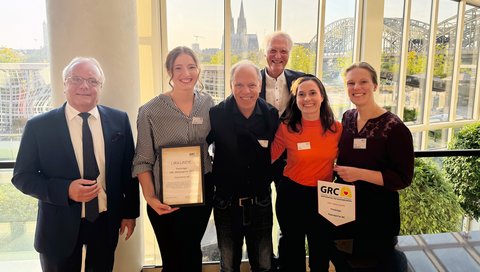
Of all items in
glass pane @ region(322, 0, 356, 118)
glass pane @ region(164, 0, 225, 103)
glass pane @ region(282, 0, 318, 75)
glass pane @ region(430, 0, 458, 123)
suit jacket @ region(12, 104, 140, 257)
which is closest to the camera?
suit jacket @ region(12, 104, 140, 257)

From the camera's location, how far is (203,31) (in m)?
5.86

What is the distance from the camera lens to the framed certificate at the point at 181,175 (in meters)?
1.85

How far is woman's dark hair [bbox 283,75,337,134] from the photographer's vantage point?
79.7 inches

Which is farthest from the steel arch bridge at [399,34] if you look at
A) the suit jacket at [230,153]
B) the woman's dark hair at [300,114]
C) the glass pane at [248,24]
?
the suit jacket at [230,153]

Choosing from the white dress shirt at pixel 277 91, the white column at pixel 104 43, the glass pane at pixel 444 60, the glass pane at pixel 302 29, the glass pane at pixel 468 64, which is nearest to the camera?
the white column at pixel 104 43

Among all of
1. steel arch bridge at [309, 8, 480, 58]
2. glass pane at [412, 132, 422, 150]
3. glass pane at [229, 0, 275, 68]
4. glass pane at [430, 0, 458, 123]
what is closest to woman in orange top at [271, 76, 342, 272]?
glass pane at [229, 0, 275, 68]

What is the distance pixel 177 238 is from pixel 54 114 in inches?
36.4

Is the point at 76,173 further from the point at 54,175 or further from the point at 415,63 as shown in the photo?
the point at 415,63

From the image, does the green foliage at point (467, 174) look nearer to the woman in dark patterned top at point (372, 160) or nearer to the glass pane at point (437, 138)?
the glass pane at point (437, 138)

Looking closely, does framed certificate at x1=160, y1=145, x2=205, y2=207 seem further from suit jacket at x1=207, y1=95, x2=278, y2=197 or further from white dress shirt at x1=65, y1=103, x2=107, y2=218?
white dress shirt at x1=65, y1=103, x2=107, y2=218

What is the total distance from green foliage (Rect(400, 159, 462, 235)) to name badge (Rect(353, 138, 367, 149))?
4.73m

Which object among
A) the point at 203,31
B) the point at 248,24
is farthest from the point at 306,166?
the point at 248,24

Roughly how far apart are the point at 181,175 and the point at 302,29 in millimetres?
5347

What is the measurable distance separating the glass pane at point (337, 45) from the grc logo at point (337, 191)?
4.95 m
